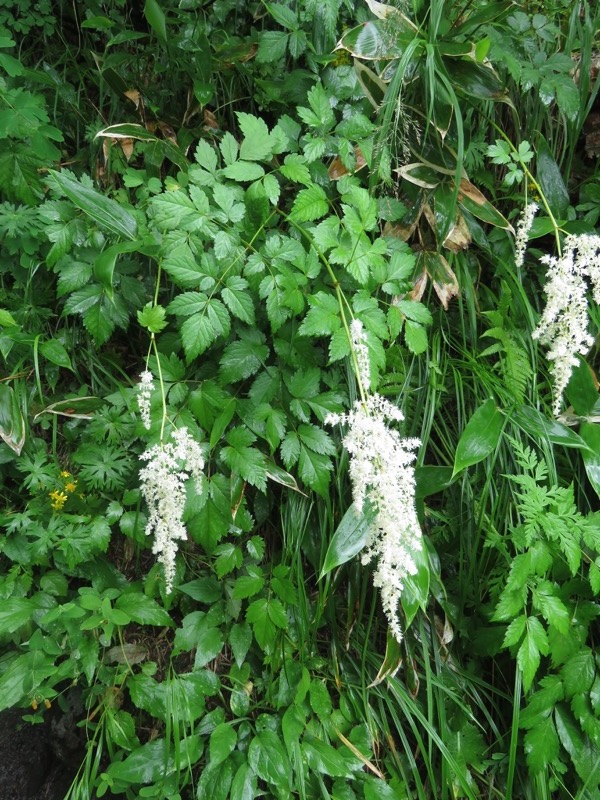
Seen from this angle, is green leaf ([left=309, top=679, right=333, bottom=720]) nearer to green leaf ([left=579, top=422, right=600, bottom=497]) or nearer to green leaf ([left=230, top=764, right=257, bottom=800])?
green leaf ([left=230, top=764, right=257, bottom=800])

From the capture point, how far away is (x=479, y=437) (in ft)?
5.28

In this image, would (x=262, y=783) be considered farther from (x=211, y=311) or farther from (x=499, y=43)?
(x=499, y=43)

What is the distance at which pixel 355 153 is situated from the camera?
1.82 m

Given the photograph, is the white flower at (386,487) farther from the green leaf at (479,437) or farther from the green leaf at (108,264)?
the green leaf at (108,264)

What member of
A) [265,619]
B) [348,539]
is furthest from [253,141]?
[265,619]

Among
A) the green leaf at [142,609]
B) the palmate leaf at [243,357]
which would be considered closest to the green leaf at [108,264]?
the palmate leaf at [243,357]

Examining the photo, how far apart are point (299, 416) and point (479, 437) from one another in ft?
1.63

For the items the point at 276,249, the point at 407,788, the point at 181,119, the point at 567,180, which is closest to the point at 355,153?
the point at 276,249

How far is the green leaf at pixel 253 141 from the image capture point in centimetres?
156

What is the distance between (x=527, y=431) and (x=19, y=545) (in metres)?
1.46

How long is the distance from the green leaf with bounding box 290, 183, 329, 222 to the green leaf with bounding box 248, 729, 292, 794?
1385 mm

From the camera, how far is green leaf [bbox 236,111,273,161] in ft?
5.12

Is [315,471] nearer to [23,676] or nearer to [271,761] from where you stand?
[271,761]

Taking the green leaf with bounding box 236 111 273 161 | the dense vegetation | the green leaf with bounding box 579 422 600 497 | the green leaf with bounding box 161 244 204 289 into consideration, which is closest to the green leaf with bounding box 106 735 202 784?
the dense vegetation
